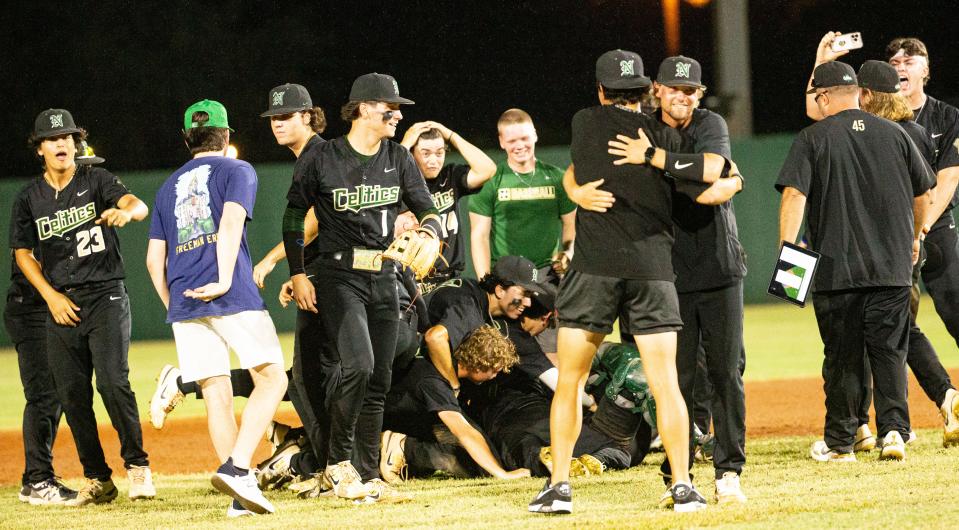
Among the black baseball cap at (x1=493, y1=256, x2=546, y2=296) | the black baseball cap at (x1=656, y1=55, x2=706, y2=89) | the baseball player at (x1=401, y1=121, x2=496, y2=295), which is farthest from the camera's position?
the baseball player at (x1=401, y1=121, x2=496, y2=295)

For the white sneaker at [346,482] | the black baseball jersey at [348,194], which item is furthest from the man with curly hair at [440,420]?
the black baseball jersey at [348,194]

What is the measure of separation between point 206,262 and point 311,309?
62cm

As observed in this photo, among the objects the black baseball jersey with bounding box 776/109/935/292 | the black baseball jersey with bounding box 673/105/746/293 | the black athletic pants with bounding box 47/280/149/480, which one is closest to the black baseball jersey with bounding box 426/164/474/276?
the black athletic pants with bounding box 47/280/149/480

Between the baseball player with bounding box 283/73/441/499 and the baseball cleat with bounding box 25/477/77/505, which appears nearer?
the baseball player with bounding box 283/73/441/499

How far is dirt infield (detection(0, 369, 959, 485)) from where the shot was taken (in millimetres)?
8578

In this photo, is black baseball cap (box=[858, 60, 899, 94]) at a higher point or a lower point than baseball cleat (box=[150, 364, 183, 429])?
higher

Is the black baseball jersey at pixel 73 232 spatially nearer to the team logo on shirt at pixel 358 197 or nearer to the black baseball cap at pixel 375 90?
the team logo on shirt at pixel 358 197

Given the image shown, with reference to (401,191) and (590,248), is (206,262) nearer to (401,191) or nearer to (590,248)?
(401,191)

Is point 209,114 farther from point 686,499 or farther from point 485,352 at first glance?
point 686,499

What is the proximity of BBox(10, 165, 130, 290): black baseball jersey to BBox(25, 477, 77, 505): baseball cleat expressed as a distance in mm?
1097

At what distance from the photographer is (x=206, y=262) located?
625 cm

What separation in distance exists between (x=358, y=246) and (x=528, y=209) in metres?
2.64

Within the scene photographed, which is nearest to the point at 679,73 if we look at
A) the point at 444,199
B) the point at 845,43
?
the point at 845,43

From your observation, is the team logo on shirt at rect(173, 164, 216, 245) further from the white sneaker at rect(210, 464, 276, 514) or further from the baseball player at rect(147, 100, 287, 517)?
the white sneaker at rect(210, 464, 276, 514)
